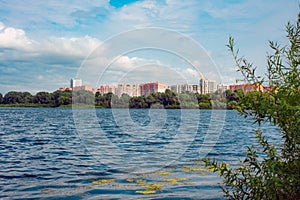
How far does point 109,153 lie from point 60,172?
6002 millimetres

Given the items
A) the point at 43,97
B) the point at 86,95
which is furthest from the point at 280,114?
the point at 43,97

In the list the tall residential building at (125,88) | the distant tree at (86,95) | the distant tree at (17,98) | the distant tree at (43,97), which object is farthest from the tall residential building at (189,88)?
the distant tree at (17,98)

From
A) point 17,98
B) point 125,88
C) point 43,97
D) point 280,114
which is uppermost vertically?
point 43,97

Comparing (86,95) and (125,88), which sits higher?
(125,88)

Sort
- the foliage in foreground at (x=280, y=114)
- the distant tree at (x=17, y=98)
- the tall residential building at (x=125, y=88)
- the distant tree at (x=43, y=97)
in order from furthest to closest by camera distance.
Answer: the distant tree at (x=17, y=98) < the distant tree at (x=43, y=97) < the tall residential building at (x=125, y=88) < the foliage in foreground at (x=280, y=114)

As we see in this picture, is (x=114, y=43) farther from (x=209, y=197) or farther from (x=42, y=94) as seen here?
(x=42, y=94)

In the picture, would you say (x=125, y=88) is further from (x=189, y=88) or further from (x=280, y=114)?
(x=280, y=114)

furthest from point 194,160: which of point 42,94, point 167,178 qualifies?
point 42,94

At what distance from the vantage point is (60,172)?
48.1 ft

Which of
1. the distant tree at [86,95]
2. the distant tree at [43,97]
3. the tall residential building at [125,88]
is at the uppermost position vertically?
the distant tree at [43,97]

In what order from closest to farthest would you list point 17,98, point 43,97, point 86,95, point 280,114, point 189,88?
1. point 280,114
2. point 189,88
3. point 86,95
4. point 43,97
5. point 17,98

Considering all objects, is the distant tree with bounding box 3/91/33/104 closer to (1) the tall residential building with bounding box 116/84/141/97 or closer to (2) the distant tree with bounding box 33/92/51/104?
(2) the distant tree with bounding box 33/92/51/104

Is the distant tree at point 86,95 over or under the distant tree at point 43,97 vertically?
under

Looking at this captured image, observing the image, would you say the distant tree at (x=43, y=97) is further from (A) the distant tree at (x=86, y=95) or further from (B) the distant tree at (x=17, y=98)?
(A) the distant tree at (x=86, y=95)
